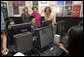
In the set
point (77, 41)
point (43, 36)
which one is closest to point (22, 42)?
point (43, 36)

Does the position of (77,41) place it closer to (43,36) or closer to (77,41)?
(77,41)

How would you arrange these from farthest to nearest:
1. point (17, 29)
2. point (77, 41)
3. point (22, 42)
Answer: point (17, 29)
point (22, 42)
point (77, 41)

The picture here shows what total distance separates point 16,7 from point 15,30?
2.72 meters

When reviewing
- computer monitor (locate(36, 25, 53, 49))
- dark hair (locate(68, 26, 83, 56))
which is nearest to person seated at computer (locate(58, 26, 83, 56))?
dark hair (locate(68, 26, 83, 56))

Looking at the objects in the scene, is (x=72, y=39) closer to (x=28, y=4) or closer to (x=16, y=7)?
(x=28, y=4)

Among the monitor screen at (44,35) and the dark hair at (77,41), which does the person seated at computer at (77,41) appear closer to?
the dark hair at (77,41)

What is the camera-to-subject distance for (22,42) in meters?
1.36

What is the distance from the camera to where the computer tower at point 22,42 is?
130cm

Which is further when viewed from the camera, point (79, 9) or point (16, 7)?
point (16, 7)

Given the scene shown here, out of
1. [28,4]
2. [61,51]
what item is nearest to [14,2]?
[28,4]

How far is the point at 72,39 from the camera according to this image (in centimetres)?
96

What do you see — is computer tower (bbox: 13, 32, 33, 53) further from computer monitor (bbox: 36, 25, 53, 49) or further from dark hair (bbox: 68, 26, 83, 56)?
dark hair (bbox: 68, 26, 83, 56)

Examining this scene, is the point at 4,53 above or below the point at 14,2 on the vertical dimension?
below

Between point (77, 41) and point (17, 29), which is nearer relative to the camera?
point (77, 41)
